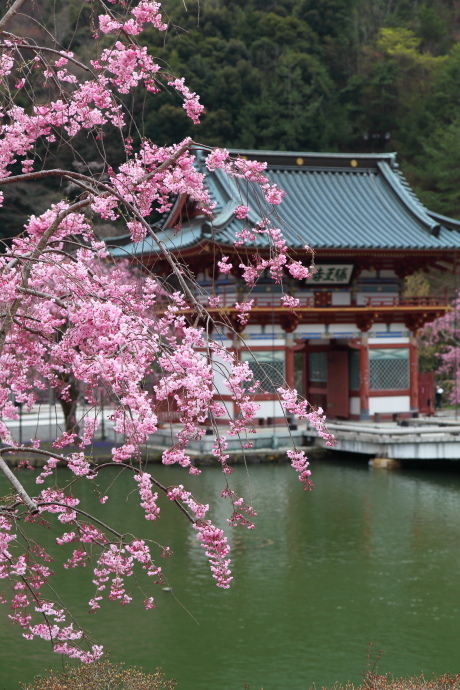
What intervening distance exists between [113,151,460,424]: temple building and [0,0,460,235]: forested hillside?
48.6 ft

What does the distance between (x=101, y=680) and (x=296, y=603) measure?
3991 mm

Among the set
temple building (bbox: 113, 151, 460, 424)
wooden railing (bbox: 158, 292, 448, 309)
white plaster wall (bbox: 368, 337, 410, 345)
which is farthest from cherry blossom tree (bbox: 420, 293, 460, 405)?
wooden railing (bbox: 158, 292, 448, 309)

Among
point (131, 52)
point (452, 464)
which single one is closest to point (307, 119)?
point (452, 464)

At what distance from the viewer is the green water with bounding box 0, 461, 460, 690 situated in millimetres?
9453

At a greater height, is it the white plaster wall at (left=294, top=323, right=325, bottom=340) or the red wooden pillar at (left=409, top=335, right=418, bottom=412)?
the white plaster wall at (left=294, top=323, right=325, bottom=340)

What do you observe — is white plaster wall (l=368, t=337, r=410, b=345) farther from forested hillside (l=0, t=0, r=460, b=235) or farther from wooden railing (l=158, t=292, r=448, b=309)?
forested hillside (l=0, t=0, r=460, b=235)

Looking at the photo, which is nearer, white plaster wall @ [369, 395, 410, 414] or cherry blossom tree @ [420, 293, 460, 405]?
white plaster wall @ [369, 395, 410, 414]

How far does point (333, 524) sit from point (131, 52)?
10.7 meters

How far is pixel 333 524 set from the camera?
15.8m

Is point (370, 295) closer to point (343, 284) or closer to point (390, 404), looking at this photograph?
point (343, 284)

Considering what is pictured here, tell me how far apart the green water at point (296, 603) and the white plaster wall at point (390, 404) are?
816 centimetres

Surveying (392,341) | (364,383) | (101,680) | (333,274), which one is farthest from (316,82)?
(101,680)

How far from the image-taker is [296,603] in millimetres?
11492

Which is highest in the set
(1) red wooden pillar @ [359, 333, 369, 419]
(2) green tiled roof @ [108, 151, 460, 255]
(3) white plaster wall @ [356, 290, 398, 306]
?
(2) green tiled roof @ [108, 151, 460, 255]
